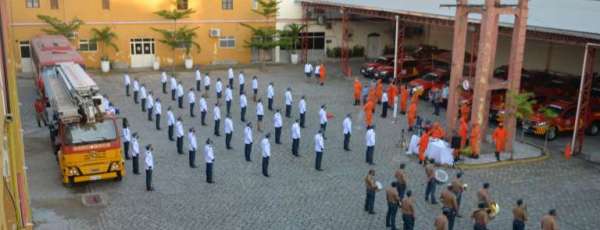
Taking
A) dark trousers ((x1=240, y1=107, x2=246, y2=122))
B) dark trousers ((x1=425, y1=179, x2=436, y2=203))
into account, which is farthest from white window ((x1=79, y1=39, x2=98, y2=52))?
dark trousers ((x1=425, y1=179, x2=436, y2=203))

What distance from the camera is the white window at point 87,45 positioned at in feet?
108

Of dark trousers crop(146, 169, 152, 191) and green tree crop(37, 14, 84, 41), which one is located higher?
green tree crop(37, 14, 84, 41)

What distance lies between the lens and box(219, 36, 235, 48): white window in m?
35.6

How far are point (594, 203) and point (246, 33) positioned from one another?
78.4 ft

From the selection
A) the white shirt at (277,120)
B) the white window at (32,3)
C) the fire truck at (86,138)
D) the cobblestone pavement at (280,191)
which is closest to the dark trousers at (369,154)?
the cobblestone pavement at (280,191)

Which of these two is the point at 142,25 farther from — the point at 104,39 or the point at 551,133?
the point at 551,133

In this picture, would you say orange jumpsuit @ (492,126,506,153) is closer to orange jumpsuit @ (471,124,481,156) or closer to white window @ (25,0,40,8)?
orange jumpsuit @ (471,124,481,156)

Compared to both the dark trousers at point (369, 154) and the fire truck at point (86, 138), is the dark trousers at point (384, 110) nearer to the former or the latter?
the dark trousers at point (369, 154)

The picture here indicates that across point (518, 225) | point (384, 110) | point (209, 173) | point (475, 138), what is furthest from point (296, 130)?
point (518, 225)

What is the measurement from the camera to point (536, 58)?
98.9 feet

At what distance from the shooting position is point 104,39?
32781 millimetres

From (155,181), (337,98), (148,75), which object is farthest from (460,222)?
(148,75)

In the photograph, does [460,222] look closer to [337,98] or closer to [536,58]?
[337,98]

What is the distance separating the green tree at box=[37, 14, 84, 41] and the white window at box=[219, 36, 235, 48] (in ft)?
25.5
